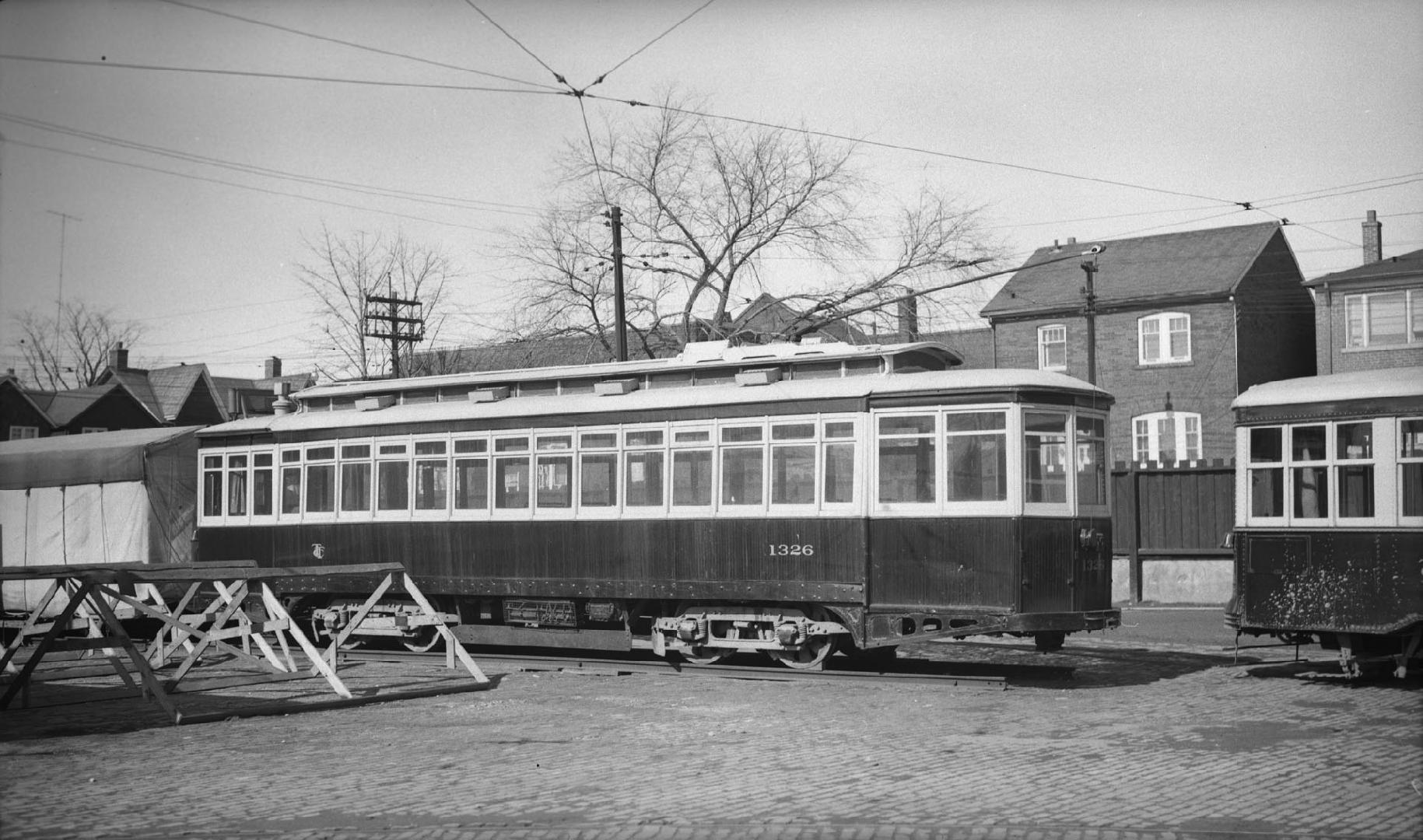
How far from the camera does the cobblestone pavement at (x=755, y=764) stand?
7723 millimetres

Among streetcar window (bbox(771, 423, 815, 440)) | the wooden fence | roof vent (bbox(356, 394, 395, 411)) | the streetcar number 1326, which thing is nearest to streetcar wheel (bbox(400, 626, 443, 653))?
roof vent (bbox(356, 394, 395, 411))

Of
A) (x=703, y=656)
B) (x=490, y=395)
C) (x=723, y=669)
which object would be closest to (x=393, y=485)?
(x=490, y=395)

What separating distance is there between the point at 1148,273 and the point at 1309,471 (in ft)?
95.9

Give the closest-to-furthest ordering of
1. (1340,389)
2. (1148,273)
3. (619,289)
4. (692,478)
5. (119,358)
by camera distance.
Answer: (1340,389)
(692,478)
(619,289)
(1148,273)
(119,358)

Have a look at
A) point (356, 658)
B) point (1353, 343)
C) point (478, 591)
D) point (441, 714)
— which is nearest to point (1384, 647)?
point (441, 714)

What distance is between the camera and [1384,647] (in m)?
13.2

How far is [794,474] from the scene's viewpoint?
48.3 feet

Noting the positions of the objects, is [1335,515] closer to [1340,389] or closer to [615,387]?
[1340,389]

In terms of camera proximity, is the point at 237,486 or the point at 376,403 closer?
the point at 376,403

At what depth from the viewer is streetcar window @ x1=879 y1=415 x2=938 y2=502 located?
550 inches

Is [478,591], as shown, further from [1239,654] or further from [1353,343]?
[1353,343]

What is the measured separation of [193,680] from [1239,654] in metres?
11.8

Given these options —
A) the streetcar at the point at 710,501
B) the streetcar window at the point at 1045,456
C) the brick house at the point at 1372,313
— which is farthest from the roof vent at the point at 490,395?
the brick house at the point at 1372,313

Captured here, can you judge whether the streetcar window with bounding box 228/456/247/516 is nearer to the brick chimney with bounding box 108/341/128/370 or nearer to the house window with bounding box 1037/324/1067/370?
the house window with bounding box 1037/324/1067/370
